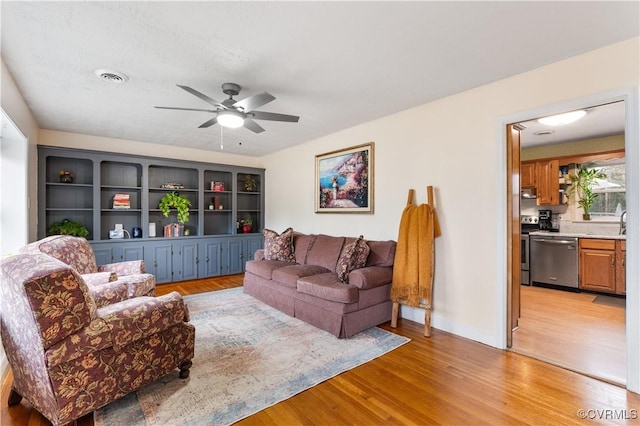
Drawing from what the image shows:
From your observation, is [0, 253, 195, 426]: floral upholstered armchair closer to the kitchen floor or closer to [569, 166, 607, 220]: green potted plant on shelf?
the kitchen floor

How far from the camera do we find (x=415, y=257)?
10.8 feet

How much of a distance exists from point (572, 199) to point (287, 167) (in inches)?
207

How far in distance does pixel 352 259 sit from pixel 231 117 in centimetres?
200

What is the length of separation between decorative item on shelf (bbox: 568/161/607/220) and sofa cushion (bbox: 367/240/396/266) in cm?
403

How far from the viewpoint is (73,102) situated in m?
3.41

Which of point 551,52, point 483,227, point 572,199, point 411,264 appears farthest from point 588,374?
point 572,199

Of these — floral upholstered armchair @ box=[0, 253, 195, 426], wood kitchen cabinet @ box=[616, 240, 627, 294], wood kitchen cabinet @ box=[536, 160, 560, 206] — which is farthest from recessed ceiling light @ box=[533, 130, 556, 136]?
floral upholstered armchair @ box=[0, 253, 195, 426]

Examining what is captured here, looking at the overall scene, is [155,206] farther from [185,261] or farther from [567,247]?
[567,247]

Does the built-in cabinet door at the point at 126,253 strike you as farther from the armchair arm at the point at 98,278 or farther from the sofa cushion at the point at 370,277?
the sofa cushion at the point at 370,277

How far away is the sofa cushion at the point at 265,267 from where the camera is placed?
4133 mm

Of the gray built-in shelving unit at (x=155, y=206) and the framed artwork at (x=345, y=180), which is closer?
the framed artwork at (x=345, y=180)

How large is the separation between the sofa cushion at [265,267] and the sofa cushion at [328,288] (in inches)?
29.4

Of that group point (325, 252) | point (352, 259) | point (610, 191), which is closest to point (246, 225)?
point (325, 252)

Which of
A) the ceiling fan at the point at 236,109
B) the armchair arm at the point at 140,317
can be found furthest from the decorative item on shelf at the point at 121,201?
the armchair arm at the point at 140,317
